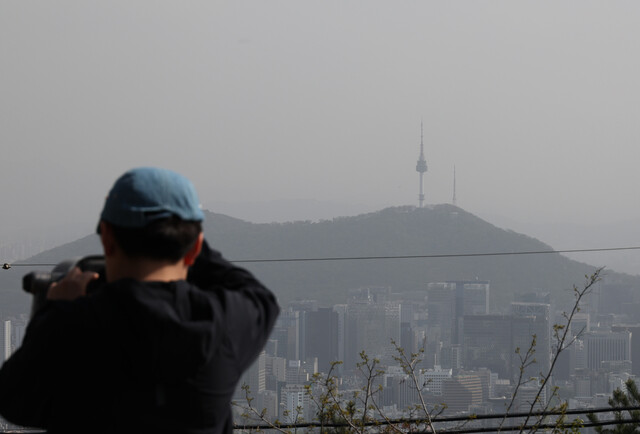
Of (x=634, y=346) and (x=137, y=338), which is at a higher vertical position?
(x=137, y=338)

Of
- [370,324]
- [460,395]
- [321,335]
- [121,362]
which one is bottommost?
[370,324]

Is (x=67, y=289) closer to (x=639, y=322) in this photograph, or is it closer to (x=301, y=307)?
(x=301, y=307)

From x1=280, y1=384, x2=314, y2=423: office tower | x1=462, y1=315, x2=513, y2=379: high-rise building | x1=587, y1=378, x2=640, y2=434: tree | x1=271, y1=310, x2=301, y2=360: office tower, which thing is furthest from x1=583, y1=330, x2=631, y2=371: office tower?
x1=280, y1=384, x2=314, y2=423: office tower

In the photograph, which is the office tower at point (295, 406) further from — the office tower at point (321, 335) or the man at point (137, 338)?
the office tower at point (321, 335)

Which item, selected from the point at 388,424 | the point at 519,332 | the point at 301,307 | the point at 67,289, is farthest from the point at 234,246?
the point at 67,289

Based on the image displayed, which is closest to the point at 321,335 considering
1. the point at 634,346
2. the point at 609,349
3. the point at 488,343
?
the point at 488,343

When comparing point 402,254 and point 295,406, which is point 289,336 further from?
point 295,406
